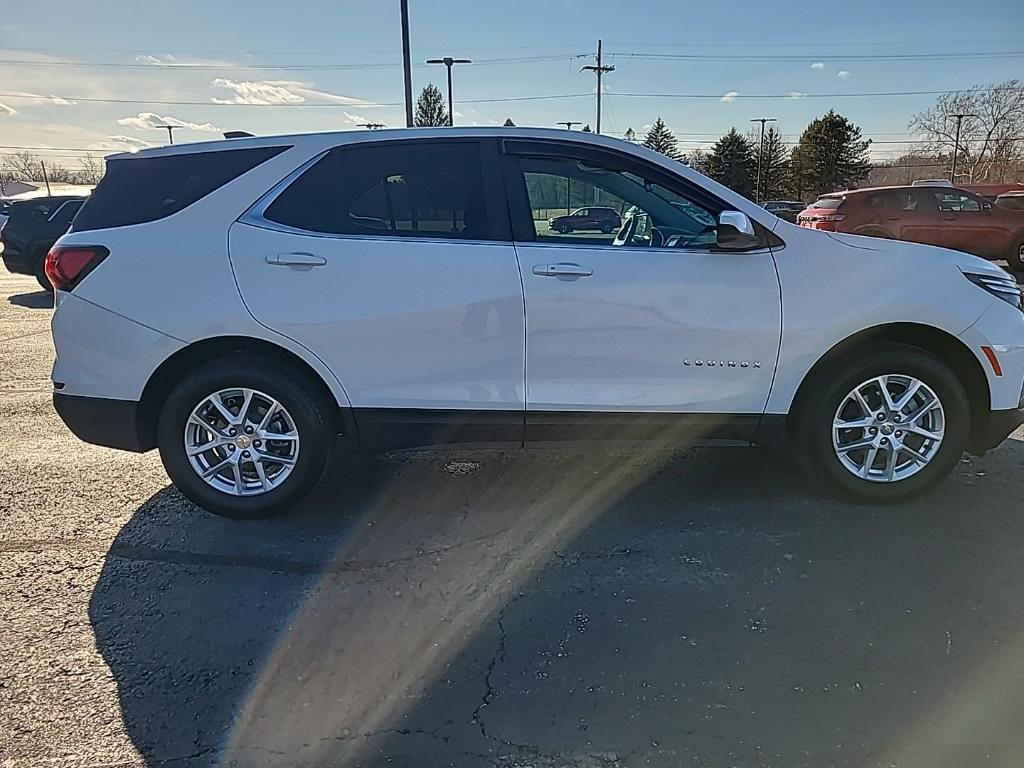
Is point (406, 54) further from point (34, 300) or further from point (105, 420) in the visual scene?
point (105, 420)

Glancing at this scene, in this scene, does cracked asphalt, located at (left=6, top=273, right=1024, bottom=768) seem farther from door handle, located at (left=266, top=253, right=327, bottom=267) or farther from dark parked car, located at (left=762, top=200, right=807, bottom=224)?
dark parked car, located at (left=762, top=200, right=807, bottom=224)

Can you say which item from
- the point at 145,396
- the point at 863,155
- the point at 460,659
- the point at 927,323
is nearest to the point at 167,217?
the point at 145,396

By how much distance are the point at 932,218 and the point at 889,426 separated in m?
13.7

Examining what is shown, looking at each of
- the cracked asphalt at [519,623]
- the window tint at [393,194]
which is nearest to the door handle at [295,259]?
the window tint at [393,194]

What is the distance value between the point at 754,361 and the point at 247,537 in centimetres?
261

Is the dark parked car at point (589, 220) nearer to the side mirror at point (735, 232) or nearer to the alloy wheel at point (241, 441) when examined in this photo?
the side mirror at point (735, 232)

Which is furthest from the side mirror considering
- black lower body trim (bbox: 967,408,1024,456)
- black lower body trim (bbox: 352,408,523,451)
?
black lower body trim (bbox: 967,408,1024,456)

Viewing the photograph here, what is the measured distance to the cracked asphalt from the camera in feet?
7.32

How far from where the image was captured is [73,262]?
11.3 feet

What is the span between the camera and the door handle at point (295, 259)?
3408mm

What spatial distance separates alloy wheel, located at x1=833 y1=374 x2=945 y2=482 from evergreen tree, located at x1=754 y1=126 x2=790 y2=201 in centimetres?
7008

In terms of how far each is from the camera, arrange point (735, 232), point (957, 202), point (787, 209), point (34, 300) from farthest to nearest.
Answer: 1. point (787, 209)
2. point (957, 202)
3. point (34, 300)
4. point (735, 232)

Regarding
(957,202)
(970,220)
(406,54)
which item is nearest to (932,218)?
(957,202)

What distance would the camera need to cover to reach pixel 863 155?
211 ft
